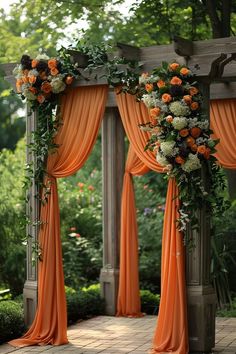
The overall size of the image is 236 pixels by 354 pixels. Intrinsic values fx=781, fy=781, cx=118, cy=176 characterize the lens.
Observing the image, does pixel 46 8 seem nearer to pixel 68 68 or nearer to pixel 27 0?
pixel 27 0

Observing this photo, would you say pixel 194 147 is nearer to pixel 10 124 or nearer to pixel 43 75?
pixel 43 75

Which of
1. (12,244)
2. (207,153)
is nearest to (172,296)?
(207,153)

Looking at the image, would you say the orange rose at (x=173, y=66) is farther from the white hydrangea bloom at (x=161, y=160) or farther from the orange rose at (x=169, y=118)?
the white hydrangea bloom at (x=161, y=160)

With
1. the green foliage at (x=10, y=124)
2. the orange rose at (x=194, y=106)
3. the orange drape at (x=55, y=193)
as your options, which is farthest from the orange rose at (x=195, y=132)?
the green foliage at (x=10, y=124)

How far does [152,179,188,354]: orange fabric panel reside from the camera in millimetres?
7992

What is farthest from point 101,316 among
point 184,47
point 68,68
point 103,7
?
point 103,7

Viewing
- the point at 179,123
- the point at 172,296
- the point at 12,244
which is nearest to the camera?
the point at 179,123

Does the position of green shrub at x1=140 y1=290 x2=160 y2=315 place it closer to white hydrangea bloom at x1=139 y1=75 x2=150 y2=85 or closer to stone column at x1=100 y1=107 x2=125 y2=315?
stone column at x1=100 y1=107 x2=125 y2=315

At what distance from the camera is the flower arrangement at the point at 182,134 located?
789 centimetres

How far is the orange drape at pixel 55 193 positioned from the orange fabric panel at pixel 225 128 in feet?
6.93

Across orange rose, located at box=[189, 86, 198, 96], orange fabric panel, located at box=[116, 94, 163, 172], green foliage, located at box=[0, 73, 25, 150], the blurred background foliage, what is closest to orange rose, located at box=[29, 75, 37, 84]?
orange fabric panel, located at box=[116, 94, 163, 172]

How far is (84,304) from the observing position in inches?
411

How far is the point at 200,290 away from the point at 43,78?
2931 mm

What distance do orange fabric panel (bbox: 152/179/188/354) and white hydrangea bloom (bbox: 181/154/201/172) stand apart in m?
0.30
